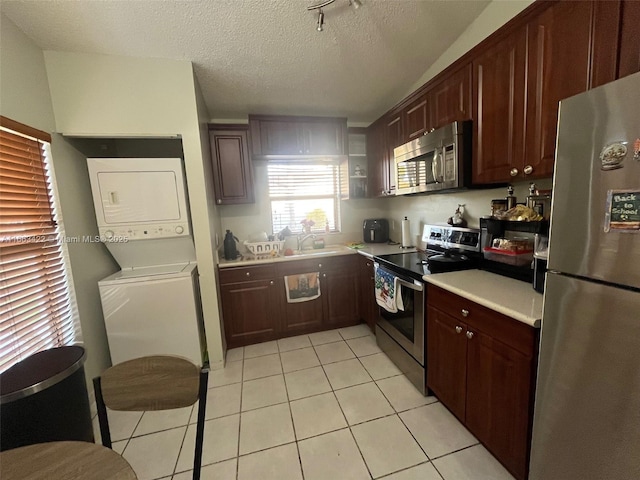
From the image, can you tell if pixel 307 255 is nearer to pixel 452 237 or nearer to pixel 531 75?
pixel 452 237

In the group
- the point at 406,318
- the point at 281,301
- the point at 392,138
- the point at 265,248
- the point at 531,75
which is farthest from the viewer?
the point at 265,248

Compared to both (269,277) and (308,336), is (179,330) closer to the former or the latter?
(269,277)

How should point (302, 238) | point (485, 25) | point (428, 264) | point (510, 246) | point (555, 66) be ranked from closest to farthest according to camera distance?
point (555, 66) < point (510, 246) < point (485, 25) < point (428, 264) < point (302, 238)

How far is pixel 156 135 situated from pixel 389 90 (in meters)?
2.20

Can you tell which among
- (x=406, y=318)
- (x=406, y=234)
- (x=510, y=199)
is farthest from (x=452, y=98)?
(x=406, y=318)

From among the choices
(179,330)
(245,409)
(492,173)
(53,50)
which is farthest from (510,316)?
(53,50)

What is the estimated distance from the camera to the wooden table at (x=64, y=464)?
685 mm

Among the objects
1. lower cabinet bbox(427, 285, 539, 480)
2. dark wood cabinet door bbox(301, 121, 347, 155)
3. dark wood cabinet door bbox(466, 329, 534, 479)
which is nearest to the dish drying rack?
dark wood cabinet door bbox(301, 121, 347, 155)

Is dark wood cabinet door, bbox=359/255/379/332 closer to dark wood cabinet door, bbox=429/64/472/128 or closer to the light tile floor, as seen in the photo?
the light tile floor

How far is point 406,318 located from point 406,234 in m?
1.12

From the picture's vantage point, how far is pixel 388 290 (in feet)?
7.04

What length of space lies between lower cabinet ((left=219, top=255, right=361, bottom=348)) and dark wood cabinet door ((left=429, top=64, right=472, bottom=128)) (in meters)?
1.60

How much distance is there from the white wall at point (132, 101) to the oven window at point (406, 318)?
1.73 meters

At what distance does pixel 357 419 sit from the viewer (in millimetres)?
1712
